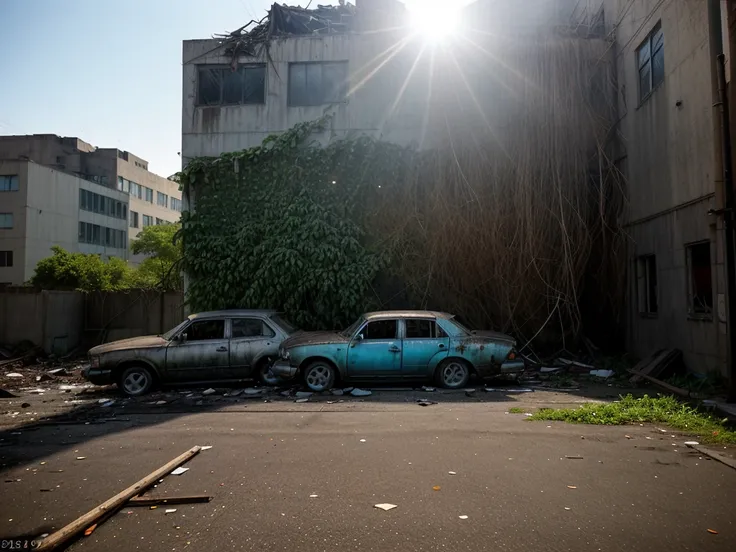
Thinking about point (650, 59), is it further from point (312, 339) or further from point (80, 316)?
point (80, 316)

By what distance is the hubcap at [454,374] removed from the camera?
33.4ft

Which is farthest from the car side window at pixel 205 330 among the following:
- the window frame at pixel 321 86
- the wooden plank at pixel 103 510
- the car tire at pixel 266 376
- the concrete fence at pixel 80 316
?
the window frame at pixel 321 86

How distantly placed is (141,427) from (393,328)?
4.65 meters

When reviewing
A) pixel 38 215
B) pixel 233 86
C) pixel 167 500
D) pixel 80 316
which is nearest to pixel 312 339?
pixel 167 500

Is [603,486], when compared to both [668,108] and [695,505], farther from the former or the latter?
[668,108]

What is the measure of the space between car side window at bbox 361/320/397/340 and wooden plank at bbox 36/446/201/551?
5.16 metres

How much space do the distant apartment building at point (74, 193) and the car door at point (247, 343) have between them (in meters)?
45.3

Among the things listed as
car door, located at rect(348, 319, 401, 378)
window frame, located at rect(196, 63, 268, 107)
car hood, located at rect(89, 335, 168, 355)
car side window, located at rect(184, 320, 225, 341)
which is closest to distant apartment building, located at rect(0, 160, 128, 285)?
window frame, located at rect(196, 63, 268, 107)

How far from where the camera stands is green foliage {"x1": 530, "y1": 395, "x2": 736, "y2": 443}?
6.96 m

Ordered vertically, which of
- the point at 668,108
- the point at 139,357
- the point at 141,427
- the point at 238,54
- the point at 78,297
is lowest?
the point at 141,427

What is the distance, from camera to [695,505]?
14.3 feet

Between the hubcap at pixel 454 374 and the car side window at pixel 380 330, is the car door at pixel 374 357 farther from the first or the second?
the hubcap at pixel 454 374

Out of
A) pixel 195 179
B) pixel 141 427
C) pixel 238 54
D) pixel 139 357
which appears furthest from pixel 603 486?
pixel 238 54

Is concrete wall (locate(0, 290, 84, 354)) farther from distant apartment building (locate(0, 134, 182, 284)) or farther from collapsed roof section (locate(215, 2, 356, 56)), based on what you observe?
distant apartment building (locate(0, 134, 182, 284))
